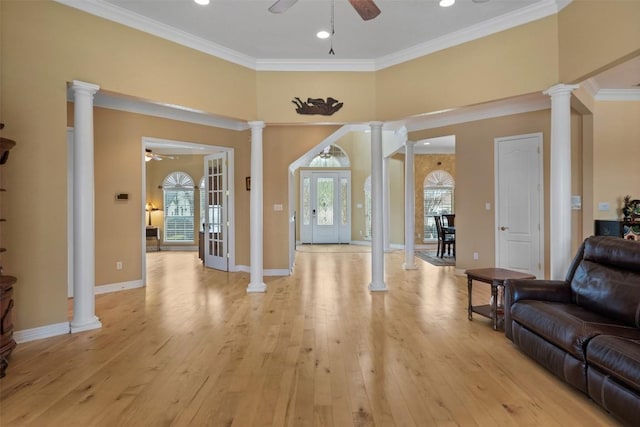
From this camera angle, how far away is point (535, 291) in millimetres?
3115

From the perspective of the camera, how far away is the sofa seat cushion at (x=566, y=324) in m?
2.31

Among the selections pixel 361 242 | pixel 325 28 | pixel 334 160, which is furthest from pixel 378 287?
pixel 334 160

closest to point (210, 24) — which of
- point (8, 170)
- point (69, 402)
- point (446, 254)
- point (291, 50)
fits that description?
point (291, 50)

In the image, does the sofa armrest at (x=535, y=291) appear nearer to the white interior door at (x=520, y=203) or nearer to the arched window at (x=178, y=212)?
the white interior door at (x=520, y=203)

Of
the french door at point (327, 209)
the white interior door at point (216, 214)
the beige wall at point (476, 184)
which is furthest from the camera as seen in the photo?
the french door at point (327, 209)

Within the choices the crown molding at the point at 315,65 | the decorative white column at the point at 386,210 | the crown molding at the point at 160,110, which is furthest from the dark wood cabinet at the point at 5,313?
the decorative white column at the point at 386,210

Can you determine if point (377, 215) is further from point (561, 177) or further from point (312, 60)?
point (312, 60)

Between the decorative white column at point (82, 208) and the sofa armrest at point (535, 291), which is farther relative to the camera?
the decorative white column at point (82, 208)

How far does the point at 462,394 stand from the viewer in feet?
7.97

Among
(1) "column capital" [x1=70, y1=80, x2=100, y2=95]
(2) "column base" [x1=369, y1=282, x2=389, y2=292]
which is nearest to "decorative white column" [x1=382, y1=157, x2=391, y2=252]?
(2) "column base" [x1=369, y1=282, x2=389, y2=292]

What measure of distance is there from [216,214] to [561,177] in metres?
5.65

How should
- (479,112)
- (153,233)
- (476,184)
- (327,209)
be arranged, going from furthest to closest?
1. (327,209)
2. (153,233)
3. (476,184)
4. (479,112)

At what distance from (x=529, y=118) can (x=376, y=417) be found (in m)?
5.26

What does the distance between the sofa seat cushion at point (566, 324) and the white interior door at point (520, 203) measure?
2.94 m
